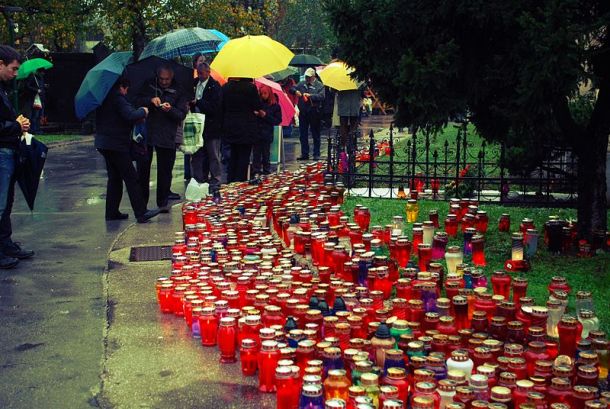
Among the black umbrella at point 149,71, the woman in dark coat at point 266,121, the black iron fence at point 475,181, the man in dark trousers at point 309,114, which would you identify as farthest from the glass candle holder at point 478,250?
the man in dark trousers at point 309,114

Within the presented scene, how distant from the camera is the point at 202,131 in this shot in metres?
13.9

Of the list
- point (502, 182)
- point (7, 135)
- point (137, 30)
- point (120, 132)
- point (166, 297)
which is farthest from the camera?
point (137, 30)

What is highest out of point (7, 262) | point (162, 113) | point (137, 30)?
point (137, 30)

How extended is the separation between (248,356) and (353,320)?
705 millimetres

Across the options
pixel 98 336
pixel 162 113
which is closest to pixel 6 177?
pixel 98 336

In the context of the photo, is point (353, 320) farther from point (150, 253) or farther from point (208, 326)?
point (150, 253)

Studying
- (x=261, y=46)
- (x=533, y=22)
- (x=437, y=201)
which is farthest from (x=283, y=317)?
(x=261, y=46)

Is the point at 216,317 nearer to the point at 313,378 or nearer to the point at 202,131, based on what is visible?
the point at 313,378

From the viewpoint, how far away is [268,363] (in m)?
5.47

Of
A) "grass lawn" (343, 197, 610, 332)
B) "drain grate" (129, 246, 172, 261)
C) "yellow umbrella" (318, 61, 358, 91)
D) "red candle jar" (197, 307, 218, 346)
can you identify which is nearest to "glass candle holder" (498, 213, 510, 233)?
"grass lawn" (343, 197, 610, 332)

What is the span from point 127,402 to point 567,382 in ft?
8.34

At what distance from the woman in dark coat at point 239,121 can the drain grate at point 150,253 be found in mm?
3589

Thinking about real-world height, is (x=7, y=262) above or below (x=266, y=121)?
below

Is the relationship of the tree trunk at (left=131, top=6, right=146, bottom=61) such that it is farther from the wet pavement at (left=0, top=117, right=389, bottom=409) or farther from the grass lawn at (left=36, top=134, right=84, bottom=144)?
the wet pavement at (left=0, top=117, right=389, bottom=409)
